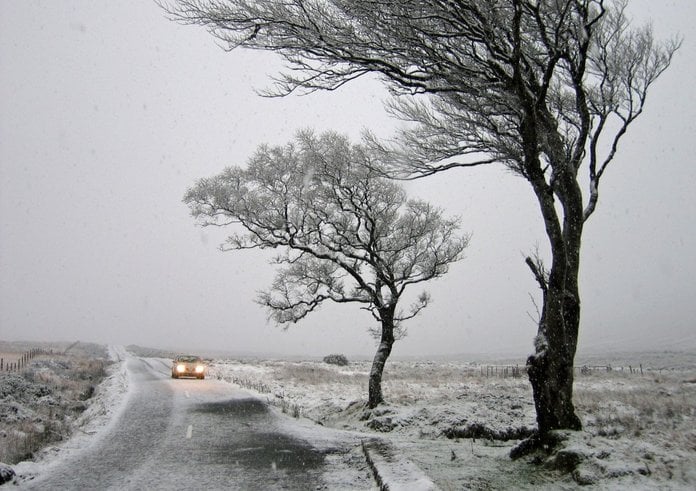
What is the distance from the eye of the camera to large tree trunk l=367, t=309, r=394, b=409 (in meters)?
15.2

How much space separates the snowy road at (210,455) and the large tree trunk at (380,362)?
11.3 ft

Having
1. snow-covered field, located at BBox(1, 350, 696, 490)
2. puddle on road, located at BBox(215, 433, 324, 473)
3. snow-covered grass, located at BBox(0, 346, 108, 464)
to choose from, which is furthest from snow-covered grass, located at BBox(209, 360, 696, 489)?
snow-covered grass, located at BBox(0, 346, 108, 464)

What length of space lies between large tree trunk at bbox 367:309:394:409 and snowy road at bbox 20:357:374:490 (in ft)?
11.3

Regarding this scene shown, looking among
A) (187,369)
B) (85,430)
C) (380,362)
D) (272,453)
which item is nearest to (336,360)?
(187,369)

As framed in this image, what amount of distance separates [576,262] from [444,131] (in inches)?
139

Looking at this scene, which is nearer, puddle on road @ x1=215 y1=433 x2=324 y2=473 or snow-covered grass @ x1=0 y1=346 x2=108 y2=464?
puddle on road @ x1=215 y1=433 x2=324 y2=473

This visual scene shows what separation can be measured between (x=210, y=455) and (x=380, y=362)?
27.2ft

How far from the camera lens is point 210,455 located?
326 inches

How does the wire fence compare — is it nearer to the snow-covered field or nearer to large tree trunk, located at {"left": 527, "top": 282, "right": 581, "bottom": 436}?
the snow-covered field

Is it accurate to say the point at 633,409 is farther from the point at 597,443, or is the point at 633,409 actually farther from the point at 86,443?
the point at 86,443

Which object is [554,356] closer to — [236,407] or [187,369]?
[236,407]

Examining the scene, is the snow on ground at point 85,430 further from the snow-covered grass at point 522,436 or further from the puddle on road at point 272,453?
the snow-covered grass at point 522,436

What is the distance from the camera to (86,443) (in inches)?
364

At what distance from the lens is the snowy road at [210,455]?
6609 mm
